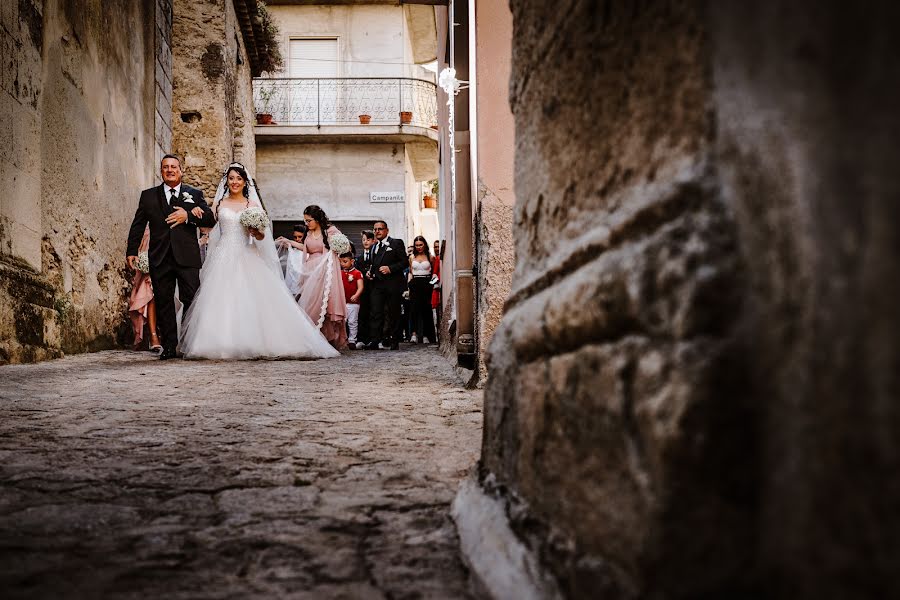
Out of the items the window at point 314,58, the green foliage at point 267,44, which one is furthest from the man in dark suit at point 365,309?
the window at point 314,58

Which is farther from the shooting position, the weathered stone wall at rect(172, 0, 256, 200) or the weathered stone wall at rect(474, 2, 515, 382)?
the weathered stone wall at rect(172, 0, 256, 200)

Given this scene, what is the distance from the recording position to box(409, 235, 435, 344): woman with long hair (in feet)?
41.1

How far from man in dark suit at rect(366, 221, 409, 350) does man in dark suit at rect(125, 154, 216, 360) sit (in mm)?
3469

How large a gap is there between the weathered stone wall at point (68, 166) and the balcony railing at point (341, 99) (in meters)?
8.86

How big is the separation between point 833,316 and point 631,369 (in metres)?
0.28

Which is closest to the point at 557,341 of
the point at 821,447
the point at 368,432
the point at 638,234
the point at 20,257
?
the point at 638,234

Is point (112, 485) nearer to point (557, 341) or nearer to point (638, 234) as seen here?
point (557, 341)

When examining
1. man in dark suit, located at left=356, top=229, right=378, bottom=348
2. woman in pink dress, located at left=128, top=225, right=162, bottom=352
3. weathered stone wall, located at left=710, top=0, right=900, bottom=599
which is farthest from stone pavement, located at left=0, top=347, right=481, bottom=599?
man in dark suit, located at left=356, top=229, right=378, bottom=348

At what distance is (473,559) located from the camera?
1.41 metres

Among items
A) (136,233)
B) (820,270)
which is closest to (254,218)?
(136,233)

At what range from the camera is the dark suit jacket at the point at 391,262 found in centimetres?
1067

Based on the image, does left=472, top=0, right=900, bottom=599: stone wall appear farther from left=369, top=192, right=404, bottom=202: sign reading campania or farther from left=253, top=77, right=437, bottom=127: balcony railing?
left=253, top=77, right=437, bottom=127: balcony railing

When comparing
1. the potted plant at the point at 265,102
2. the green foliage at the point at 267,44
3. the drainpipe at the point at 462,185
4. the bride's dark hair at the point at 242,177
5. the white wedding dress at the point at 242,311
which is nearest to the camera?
the drainpipe at the point at 462,185

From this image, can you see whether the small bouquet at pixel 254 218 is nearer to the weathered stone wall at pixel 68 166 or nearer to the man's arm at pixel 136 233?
the man's arm at pixel 136 233
